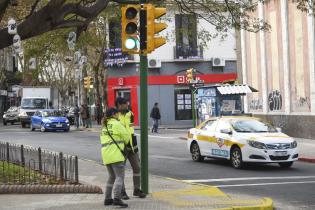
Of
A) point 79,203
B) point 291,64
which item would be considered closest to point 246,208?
point 79,203

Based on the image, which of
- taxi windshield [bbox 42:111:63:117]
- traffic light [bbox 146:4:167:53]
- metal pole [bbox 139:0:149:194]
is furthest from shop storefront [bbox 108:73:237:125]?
traffic light [bbox 146:4:167:53]

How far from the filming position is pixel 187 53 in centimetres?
4578

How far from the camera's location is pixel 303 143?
25.2 m

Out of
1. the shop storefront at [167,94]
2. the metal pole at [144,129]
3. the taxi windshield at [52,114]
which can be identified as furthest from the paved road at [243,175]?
the shop storefront at [167,94]

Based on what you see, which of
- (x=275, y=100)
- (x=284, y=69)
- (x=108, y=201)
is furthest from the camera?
(x=275, y=100)

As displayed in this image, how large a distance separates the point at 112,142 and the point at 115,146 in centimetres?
9

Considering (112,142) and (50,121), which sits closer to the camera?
(112,142)

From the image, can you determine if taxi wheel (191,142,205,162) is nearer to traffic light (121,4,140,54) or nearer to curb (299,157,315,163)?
curb (299,157,315,163)

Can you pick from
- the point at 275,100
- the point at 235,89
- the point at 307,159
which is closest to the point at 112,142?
the point at 307,159

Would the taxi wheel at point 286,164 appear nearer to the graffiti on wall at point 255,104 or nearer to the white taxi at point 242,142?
the white taxi at point 242,142

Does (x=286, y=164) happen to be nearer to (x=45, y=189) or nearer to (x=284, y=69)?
(x=45, y=189)

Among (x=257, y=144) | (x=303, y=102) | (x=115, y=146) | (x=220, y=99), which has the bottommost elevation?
(x=257, y=144)

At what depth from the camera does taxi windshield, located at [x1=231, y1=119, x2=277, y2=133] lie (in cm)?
1790

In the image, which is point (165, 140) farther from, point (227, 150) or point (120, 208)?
point (120, 208)
